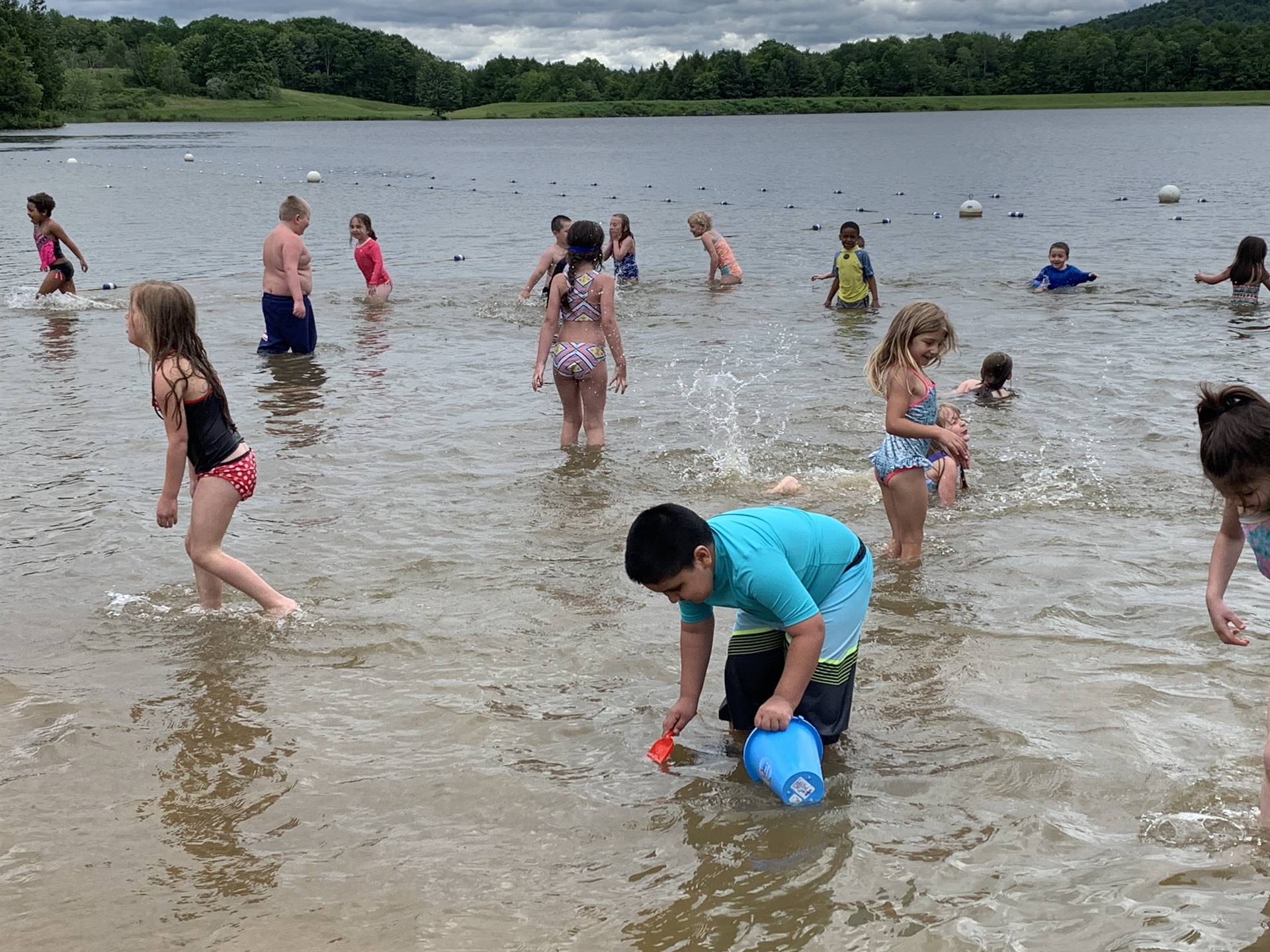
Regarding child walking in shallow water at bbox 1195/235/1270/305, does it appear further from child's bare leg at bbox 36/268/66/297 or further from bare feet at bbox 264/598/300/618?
child's bare leg at bbox 36/268/66/297

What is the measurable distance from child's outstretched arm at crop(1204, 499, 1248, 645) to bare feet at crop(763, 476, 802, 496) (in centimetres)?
454

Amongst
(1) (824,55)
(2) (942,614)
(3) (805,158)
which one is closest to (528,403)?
(2) (942,614)

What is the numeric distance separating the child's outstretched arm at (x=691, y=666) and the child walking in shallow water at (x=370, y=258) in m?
13.3

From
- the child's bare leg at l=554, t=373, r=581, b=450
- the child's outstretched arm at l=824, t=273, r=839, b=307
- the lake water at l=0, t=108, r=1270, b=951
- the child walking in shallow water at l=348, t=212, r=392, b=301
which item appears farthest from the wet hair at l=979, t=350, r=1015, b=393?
the child walking in shallow water at l=348, t=212, r=392, b=301

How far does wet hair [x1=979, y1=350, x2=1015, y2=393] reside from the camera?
11078 mm

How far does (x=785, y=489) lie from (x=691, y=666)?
444 centimetres

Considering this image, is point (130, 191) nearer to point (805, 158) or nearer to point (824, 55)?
point (805, 158)

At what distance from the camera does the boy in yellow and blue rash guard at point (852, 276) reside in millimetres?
16781

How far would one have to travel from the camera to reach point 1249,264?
16.1 metres

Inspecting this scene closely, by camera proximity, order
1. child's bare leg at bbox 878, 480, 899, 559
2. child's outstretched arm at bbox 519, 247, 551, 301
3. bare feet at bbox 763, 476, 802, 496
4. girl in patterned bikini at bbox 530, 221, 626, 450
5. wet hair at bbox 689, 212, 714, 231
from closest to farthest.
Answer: child's bare leg at bbox 878, 480, 899, 559
bare feet at bbox 763, 476, 802, 496
girl in patterned bikini at bbox 530, 221, 626, 450
child's outstretched arm at bbox 519, 247, 551, 301
wet hair at bbox 689, 212, 714, 231

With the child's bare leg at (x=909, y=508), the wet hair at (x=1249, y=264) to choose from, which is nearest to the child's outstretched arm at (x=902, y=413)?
the child's bare leg at (x=909, y=508)

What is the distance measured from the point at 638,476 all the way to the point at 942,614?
3302mm

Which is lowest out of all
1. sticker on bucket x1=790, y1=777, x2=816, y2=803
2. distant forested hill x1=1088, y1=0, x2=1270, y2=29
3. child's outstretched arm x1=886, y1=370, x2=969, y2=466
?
sticker on bucket x1=790, y1=777, x2=816, y2=803

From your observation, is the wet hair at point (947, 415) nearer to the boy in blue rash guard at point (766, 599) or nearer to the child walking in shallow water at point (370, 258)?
the boy in blue rash guard at point (766, 599)
